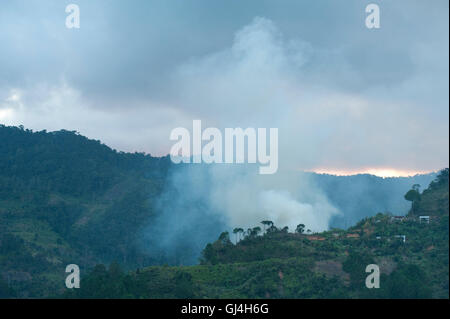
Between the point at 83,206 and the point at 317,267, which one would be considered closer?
the point at 317,267

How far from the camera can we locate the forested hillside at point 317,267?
44.2 meters

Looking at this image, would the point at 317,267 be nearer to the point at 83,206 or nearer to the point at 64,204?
the point at 64,204

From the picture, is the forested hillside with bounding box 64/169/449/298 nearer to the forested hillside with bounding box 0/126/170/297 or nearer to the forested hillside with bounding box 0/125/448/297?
the forested hillside with bounding box 0/125/448/297

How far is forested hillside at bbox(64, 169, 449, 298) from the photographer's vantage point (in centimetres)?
4422

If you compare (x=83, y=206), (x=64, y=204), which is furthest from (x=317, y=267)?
(x=83, y=206)

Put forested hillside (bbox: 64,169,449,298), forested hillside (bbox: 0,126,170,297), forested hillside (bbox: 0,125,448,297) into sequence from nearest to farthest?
forested hillside (bbox: 64,169,449,298) → forested hillside (bbox: 0,125,448,297) → forested hillside (bbox: 0,126,170,297)

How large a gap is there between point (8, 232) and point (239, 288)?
41.8 m

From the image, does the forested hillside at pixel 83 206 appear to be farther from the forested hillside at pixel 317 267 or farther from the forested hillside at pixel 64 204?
the forested hillside at pixel 317 267

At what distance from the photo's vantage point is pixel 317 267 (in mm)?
48781

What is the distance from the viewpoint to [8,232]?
76.9 metres

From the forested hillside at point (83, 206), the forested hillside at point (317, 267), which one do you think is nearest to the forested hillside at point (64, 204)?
the forested hillside at point (83, 206)

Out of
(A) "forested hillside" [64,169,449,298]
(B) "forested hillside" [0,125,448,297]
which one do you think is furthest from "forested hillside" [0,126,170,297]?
(A) "forested hillside" [64,169,449,298]
